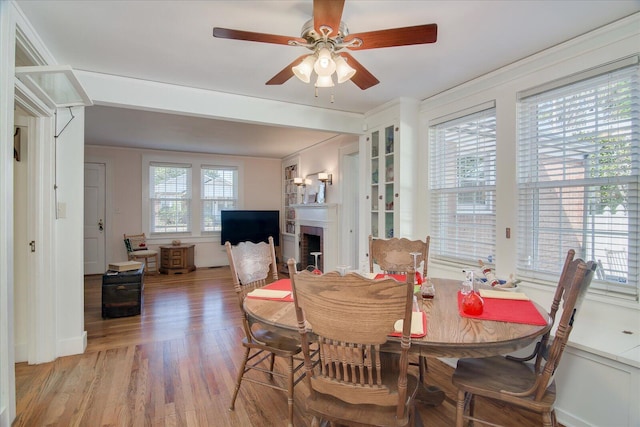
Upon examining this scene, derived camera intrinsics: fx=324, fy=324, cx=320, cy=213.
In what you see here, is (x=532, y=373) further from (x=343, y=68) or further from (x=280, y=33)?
(x=280, y=33)

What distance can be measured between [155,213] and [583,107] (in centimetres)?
696

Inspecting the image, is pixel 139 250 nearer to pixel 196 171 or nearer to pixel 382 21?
pixel 196 171

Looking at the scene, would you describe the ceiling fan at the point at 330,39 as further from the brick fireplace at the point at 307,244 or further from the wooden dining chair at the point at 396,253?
the brick fireplace at the point at 307,244

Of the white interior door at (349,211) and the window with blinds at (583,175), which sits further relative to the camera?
the white interior door at (349,211)

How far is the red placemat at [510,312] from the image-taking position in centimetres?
151

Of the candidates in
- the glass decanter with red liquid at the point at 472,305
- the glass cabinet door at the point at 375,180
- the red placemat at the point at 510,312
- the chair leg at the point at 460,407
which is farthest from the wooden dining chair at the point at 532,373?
the glass cabinet door at the point at 375,180

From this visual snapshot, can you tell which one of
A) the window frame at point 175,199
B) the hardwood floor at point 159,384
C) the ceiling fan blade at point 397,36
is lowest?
the hardwood floor at point 159,384

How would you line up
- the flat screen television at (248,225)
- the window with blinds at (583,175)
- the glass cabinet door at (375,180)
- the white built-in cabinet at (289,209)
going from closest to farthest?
the window with blinds at (583,175)
the glass cabinet door at (375,180)
the white built-in cabinet at (289,209)
the flat screen television at (248,225)

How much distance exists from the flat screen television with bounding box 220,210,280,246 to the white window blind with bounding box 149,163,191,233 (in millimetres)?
805

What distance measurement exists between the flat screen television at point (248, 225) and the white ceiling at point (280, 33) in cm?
408

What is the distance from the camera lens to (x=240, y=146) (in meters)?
6.20

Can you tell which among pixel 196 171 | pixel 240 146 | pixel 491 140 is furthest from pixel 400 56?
pixel 196 171

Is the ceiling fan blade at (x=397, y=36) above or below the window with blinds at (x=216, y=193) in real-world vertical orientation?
above

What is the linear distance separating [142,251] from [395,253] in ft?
17.7
